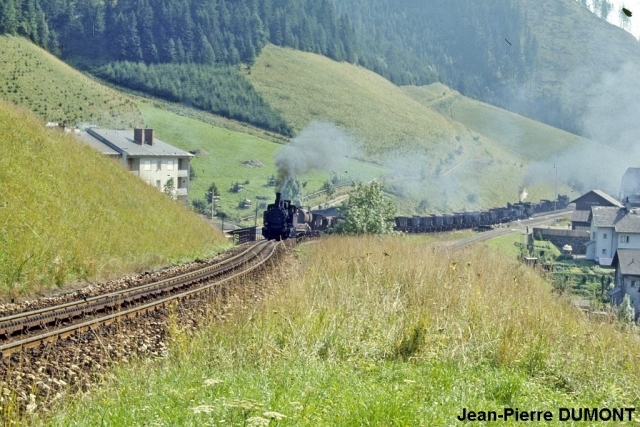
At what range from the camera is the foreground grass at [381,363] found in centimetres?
764

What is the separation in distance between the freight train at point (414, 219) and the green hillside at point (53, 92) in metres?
36.8

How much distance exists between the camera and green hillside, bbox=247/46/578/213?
10281cm

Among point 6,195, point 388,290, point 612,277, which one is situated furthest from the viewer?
point 612,277

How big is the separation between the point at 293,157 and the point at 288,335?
131 ft

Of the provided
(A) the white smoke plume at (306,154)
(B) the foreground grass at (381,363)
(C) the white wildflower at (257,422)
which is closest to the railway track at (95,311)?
(B) the foreground grass at (381,363)

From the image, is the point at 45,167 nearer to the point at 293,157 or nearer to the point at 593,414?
the point at 593,414

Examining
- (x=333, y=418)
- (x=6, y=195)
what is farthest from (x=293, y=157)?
(x=333, y=418)

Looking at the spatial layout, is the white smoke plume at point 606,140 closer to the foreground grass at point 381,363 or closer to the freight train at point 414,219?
the freight train at point 414,219

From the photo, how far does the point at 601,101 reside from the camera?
177250 mm

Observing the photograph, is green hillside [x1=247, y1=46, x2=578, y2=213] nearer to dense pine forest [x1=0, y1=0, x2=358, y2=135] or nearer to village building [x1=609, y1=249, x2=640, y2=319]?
dense pine forest [x1=0, y1=0, x2=358, y2=135]

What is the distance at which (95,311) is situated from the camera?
1555 cm

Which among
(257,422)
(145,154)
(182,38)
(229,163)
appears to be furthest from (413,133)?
(257,422)

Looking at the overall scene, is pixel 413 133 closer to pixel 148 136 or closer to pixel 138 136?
pixel 148 136

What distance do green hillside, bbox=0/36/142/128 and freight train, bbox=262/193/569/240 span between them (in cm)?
3681
